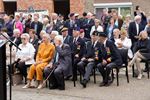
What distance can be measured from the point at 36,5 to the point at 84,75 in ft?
52.0

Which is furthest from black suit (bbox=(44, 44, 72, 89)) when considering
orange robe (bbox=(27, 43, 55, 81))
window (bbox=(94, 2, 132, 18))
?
window (bbox=(94, 2, 132, 18))

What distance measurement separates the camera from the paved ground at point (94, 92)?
12070mm

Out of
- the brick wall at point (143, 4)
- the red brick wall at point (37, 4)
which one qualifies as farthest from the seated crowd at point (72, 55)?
the red brick wall at point (37, 4)

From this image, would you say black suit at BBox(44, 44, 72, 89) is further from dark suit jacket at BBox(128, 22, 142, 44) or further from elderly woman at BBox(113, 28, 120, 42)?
dark suit jacket at BBox(128, 22, 142, 44)

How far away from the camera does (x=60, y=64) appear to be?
13.3m

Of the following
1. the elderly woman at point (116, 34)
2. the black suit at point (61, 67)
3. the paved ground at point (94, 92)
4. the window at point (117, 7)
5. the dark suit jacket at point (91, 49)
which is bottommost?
the paved ground at point (94, 92)

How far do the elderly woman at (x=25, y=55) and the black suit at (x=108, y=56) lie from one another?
2.14 m

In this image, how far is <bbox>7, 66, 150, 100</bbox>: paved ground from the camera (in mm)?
12070

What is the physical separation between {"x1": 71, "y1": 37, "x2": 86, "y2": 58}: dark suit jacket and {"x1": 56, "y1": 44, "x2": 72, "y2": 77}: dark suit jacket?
2.54 ft

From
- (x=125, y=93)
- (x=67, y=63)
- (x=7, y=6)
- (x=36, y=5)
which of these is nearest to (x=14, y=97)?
(x=67, y=63)

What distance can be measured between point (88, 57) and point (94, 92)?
1.42 meters

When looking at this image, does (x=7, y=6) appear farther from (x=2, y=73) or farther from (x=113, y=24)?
(x=2, y=73)

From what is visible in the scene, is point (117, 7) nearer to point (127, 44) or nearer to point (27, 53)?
point (127, 44)

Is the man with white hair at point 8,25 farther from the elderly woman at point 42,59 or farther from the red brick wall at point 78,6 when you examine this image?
the red brick wall at point 78,6
